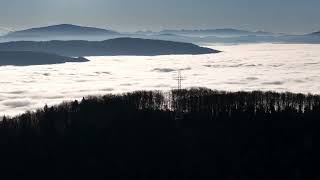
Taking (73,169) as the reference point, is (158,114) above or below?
above

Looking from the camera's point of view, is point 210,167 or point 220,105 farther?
Answer: point 220,105

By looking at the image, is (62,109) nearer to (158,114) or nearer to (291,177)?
(158,114)

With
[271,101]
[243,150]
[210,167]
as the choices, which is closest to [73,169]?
[210,167]

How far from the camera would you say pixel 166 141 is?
474 feet

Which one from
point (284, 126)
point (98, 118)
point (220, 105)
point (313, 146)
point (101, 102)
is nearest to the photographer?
point (313, 146)

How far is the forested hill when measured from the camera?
12938 cm

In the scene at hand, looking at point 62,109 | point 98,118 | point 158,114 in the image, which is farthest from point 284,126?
point 62,109

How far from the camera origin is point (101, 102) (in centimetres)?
18538

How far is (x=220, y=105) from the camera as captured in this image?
174 m

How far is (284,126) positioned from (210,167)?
3116cm

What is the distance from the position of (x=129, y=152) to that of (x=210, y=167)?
827 inches

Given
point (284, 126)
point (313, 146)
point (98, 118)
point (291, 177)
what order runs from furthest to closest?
point (98, 118)
point (284, 126)
point (313, 146)
point (291, 177)

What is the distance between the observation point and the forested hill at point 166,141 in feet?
424

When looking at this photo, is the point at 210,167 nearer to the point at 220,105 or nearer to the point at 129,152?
the point at 129,152
